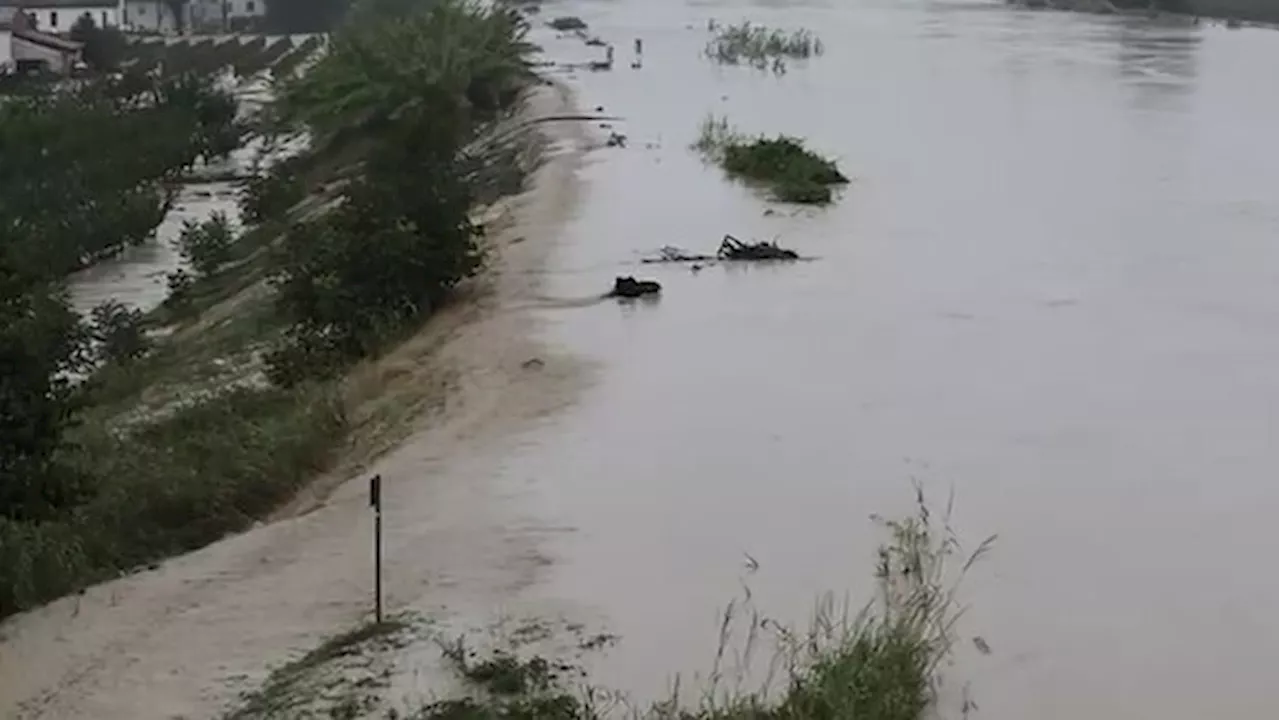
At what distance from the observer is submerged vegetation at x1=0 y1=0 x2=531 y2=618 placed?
938cm

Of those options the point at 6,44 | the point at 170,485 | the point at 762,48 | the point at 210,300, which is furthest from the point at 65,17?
the point at 170,485

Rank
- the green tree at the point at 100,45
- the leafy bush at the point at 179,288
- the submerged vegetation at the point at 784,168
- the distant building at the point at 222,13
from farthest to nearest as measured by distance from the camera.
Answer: the distant building at the point at 222,13, the green tree at the point at 100,45, the submerged vegetation at the point at 784,168, the leafy bush at the point at 179,288

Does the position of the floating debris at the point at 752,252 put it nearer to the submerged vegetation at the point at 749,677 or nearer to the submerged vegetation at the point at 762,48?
the submerged vegetation at the point at 749,677

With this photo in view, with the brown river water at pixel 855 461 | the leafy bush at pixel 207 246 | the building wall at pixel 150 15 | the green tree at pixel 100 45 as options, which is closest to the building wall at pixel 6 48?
the green tree at pixel 100 45

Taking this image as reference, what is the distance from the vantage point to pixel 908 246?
1917cm

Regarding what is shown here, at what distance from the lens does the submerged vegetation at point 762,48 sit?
1810 inches

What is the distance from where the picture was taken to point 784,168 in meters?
23.4

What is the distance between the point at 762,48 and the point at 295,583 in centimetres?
3933

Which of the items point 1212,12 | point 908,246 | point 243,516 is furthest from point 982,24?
point 243,516

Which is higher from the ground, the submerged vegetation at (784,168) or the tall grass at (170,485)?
the submerged vegetation at (784,168)

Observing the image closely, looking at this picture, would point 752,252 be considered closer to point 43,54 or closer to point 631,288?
point 631,288

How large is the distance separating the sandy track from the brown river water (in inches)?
0.9

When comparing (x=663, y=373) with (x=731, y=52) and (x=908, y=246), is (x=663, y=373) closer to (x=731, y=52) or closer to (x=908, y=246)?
(x=908, y=246)

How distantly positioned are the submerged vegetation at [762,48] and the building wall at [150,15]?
25.5 metres
